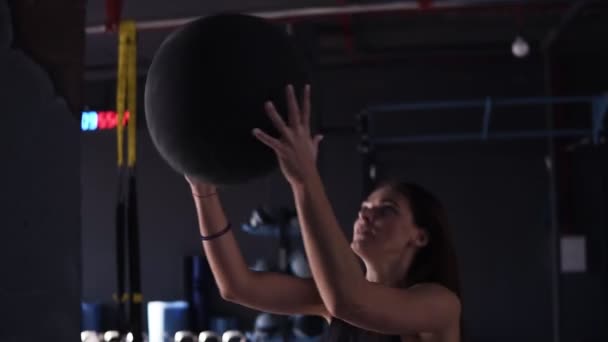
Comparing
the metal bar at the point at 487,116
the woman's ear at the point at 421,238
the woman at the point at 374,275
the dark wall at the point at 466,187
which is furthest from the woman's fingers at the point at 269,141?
the dark wall at the point at 466,187

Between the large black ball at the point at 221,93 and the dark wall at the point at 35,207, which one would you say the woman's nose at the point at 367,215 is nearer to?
the large black ball at the point at 221,93

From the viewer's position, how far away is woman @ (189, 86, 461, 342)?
1.24m

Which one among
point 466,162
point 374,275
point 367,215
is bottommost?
point 374,275

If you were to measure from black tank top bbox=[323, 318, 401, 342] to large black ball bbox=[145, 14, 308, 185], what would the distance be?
0.47 meters

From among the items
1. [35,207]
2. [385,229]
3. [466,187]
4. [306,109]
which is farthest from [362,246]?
[466,187]

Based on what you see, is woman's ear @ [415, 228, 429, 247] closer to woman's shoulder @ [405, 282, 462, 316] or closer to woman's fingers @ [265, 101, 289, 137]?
woman's shoulder @ [405, 282, 462, 316]

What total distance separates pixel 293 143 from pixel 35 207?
366 mm

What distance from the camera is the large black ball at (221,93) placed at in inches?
46.1

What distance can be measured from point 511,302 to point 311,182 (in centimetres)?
506

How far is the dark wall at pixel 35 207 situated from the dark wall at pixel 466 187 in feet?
15.6

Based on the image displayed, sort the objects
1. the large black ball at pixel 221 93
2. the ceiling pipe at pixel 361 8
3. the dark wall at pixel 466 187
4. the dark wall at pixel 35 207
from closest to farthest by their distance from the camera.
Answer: the dark wall at pixel 35 207 < the large black ball at pixel 221 93 < the ceiling pipe at pixel 361 8 < the dark wall at pixel 466 187

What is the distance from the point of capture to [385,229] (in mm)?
1590

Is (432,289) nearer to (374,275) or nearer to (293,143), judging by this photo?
(374,275)

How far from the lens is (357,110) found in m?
6.14
